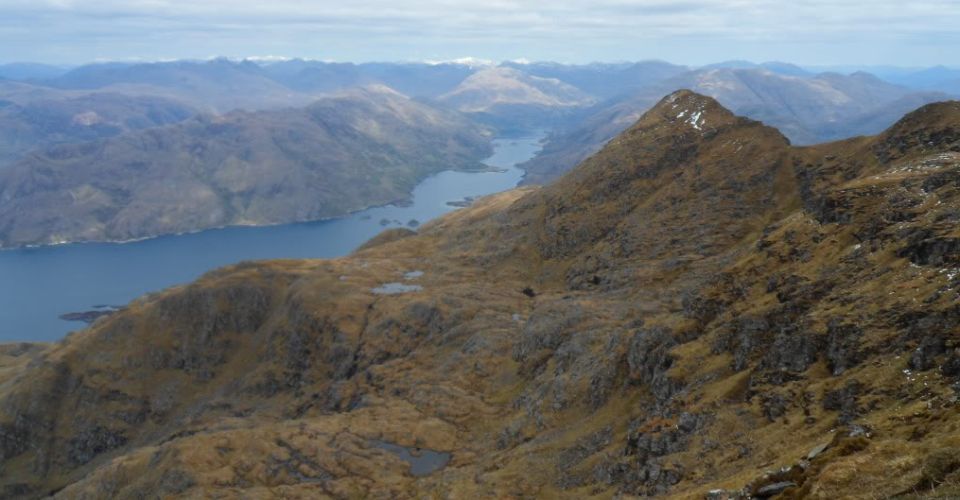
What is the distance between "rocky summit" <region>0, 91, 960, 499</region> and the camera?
58562 mm

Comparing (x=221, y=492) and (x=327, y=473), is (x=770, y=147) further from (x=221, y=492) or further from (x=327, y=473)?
(x=221, y=492)

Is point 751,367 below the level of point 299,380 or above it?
above

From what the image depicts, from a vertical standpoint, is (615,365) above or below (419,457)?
above

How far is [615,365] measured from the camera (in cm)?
10588

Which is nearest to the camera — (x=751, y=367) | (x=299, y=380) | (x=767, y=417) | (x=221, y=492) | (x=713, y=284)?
(x=767, y=417)

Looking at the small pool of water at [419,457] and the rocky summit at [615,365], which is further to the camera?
the small pool of water at [419,457]

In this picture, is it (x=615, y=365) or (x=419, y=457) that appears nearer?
(x=615, y=365)

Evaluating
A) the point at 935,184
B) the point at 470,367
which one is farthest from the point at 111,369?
the point at 935,184

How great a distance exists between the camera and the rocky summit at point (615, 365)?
192 ft

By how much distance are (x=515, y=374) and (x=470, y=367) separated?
12.7m

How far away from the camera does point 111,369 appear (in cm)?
19062

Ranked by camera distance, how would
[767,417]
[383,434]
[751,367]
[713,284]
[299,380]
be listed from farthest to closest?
[299,380], [383,434], [713,284], [751,367], [767,417]

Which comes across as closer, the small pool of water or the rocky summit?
the rocky summit

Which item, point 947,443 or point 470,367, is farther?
point 470,367
